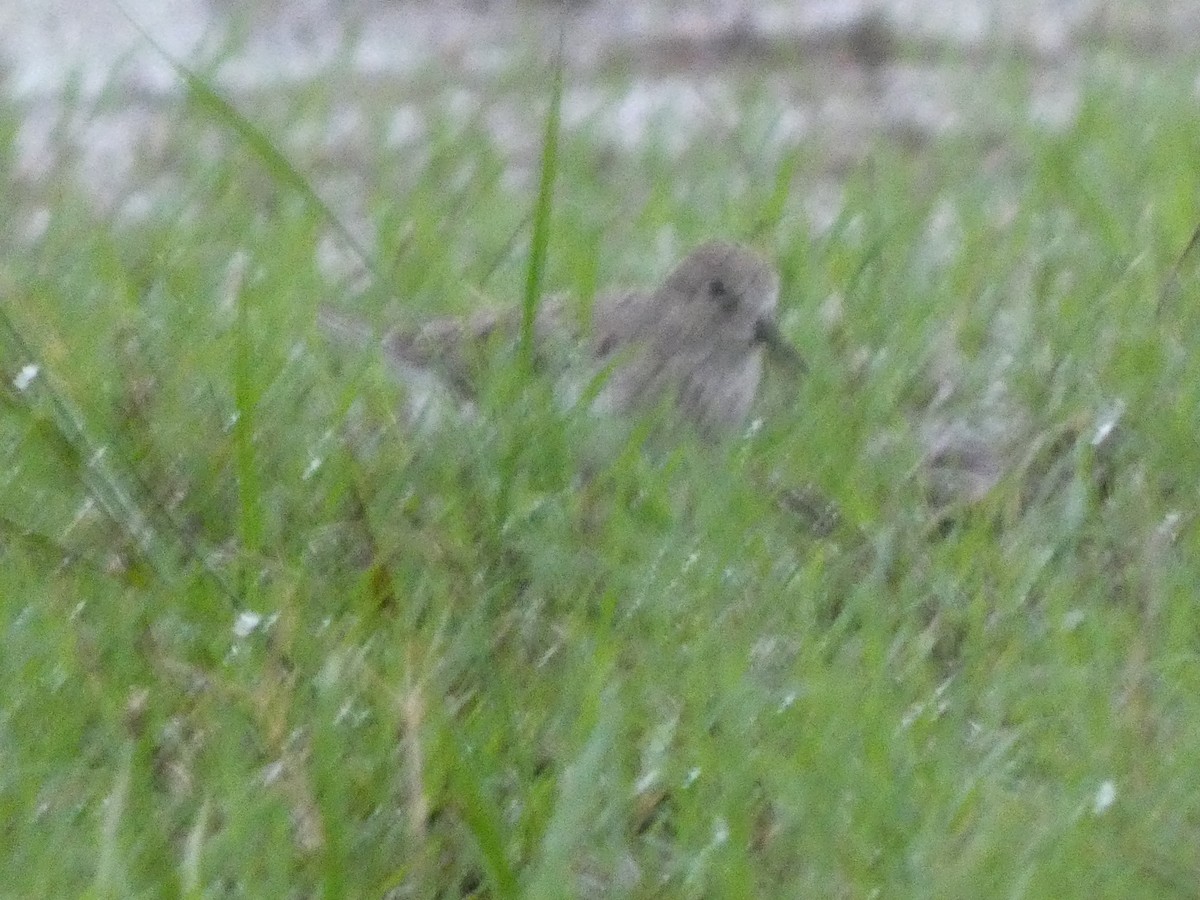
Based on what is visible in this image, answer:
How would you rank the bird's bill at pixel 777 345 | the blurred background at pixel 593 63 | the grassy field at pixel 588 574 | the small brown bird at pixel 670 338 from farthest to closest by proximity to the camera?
the blurred background at pixel 593 63 < the bird's bill at pixel 777 345 < the small brown bird at pixel 670 338 < the grassy field at pixel 588 574

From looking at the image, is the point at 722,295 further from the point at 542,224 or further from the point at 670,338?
the point at 542,224

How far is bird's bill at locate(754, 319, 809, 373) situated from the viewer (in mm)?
5105

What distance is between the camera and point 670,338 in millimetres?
5477

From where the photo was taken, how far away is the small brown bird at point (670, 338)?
16.1 feet

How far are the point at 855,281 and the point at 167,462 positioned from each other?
4.99ft

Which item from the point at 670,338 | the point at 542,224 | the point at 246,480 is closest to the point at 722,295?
the point at 670,338

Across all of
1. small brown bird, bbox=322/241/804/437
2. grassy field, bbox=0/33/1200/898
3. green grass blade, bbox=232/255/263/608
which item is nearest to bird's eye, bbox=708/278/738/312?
small brown bird, bbox=322/241/804/437

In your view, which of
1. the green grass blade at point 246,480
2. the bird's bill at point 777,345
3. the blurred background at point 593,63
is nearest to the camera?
the green grass blade at point 246,480

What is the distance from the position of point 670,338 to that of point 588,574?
1.30 metres

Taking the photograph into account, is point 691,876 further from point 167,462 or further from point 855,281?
point 855,281

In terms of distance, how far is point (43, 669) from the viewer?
12.7ft

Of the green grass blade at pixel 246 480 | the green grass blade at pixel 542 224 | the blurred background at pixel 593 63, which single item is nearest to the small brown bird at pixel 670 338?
the green grass blade at pixel 542 224

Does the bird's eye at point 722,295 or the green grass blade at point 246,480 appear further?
the bird's eye at point 722,295

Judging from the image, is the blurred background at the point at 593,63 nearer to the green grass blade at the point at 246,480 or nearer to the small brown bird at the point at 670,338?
the small brown bird at the point at 670,338
